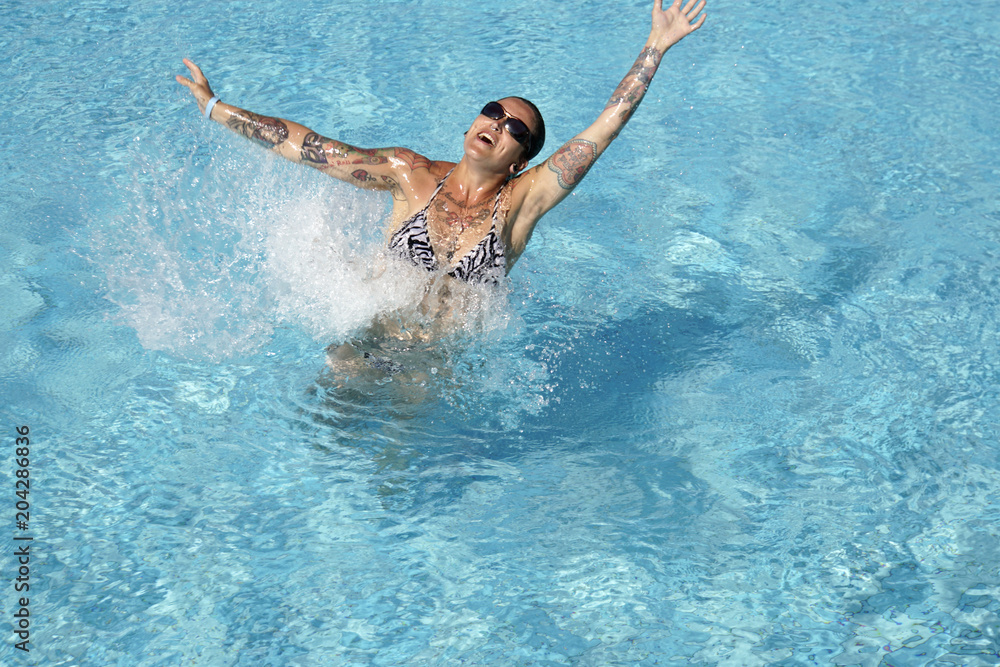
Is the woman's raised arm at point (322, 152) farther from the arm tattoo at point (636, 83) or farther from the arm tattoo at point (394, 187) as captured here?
the arm tattoo at point (636, 83)

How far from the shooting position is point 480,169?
3.50 meters

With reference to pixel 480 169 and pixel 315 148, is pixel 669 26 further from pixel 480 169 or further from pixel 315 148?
pixel 315 148

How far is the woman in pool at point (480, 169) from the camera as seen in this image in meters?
3.35

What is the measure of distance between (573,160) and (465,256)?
1.94 ft

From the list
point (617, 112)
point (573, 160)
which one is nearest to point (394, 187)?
point (573, 160)

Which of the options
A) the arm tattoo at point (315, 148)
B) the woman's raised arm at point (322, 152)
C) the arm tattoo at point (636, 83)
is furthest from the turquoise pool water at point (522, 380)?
the arm tattoo at point (636, 83)

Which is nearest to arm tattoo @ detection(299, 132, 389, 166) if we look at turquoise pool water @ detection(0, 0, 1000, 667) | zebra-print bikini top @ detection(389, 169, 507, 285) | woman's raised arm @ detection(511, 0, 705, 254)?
zebra-print bikini top @ detection(389, 169, 507, 285)

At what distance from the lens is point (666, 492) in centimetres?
351

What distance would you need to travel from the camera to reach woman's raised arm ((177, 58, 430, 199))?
373 centimetres

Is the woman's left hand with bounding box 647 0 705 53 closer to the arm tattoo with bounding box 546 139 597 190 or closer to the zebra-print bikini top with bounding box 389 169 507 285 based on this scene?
the arm tattoo with bounding box 546 139 597 190

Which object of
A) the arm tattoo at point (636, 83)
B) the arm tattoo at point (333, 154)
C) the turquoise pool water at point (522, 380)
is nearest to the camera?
the turquoise pool water at point (522, 380)

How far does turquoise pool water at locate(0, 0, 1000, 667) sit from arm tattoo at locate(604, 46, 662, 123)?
3.46ft

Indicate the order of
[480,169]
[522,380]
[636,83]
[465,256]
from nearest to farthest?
[636,83]
[480,169]
[465,256]
[522,380]

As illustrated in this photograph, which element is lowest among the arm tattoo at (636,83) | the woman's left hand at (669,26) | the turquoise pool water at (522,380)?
the turquoise pool water at (522,380)
